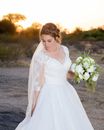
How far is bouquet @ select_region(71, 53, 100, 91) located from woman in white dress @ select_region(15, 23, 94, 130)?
0.13 meters

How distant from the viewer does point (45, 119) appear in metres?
7.68

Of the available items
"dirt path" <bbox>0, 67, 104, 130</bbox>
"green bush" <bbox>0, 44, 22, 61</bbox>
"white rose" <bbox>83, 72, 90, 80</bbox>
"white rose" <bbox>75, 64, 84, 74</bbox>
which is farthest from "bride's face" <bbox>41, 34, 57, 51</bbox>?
"green bush" <bbox>0, 44, 22, 61</bbox>

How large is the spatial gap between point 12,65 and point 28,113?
18.8 m

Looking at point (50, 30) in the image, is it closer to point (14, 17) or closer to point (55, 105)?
point (55, 105)

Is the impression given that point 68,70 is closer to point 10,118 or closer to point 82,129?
point 82,129

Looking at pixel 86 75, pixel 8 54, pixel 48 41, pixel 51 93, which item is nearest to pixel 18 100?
pixel 51 93

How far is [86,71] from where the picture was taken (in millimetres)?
7797

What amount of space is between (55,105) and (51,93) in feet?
0.55

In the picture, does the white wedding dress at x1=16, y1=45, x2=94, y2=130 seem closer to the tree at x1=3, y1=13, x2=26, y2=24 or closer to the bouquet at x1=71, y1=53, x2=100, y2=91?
the bouquet at x1=71, y1=53, x2=100, y2=91

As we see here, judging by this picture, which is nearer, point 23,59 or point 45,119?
point 45,119

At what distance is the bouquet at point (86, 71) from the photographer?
7.73m

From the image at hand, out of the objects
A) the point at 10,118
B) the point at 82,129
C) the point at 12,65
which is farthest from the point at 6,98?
the point at 12,65

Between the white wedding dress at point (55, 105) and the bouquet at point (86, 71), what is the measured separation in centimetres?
13

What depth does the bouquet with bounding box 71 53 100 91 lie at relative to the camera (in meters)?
7.73
